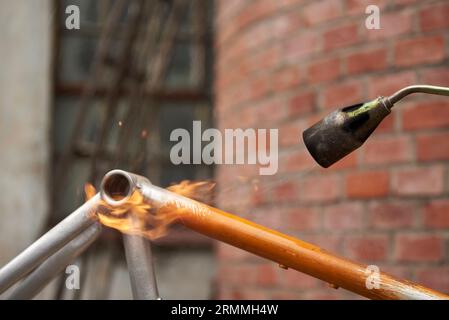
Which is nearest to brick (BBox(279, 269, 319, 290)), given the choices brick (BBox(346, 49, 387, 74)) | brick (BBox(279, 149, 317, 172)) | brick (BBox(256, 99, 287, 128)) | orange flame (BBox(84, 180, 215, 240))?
brick (BBox(279, 149, 317, 172))

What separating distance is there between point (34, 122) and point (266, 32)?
1.33m

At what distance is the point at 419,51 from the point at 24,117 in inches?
67.3

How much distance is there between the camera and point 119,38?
275 centimetres

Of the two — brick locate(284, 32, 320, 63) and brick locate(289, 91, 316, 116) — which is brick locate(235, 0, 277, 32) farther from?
brick locate(289, 91, 316, 116)

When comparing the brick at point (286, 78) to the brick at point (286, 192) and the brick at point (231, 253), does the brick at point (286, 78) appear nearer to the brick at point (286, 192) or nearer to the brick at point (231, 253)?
the brick at point (286, 192)

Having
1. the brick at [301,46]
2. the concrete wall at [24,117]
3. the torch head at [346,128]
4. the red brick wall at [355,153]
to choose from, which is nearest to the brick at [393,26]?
the red brick wall at [355,153]

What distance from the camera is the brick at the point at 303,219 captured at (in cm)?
152

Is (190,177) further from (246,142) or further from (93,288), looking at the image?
(246,142)

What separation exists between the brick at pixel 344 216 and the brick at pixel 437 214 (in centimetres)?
13

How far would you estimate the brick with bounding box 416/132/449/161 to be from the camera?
1.35 meters

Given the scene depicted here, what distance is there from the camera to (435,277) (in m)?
1.34

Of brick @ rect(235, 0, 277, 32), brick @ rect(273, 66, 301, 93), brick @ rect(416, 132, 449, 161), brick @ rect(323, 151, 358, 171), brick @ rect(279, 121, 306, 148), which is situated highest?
brick @ rect(235, 0, 277, 32)

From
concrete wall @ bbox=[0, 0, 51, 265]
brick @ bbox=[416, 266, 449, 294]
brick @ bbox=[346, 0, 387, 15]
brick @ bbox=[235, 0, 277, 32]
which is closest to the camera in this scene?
brick @ bbox=[416, 266, 449, 294]

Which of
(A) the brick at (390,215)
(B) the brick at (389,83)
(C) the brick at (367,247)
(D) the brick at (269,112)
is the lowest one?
(C) the brick at (367,247)
